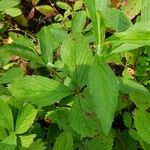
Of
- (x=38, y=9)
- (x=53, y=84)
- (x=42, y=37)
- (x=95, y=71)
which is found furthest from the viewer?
(x=38, y=9)

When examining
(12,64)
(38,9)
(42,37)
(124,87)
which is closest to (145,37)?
(124,87)

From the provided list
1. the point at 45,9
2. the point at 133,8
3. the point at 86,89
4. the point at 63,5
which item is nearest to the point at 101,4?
the point at 86,89

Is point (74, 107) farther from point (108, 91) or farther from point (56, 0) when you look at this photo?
point (56, 0)

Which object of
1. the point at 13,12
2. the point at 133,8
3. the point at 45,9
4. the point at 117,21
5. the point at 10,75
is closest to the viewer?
the point at 117,21

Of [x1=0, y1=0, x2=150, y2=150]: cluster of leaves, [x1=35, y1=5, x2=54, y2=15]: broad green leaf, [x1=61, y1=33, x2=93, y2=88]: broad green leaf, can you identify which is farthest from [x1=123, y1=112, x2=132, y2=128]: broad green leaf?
[x1=35, y1=5, x2=54, y2=15]: broad green leaf

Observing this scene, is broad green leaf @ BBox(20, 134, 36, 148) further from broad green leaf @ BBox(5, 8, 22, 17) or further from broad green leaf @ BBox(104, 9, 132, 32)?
broad green leaf @ BBox(5, 8, 22, 17)

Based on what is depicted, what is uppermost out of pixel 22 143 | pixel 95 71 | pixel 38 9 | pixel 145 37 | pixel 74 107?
pixel 38 9

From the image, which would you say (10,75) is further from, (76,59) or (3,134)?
(76,59)
